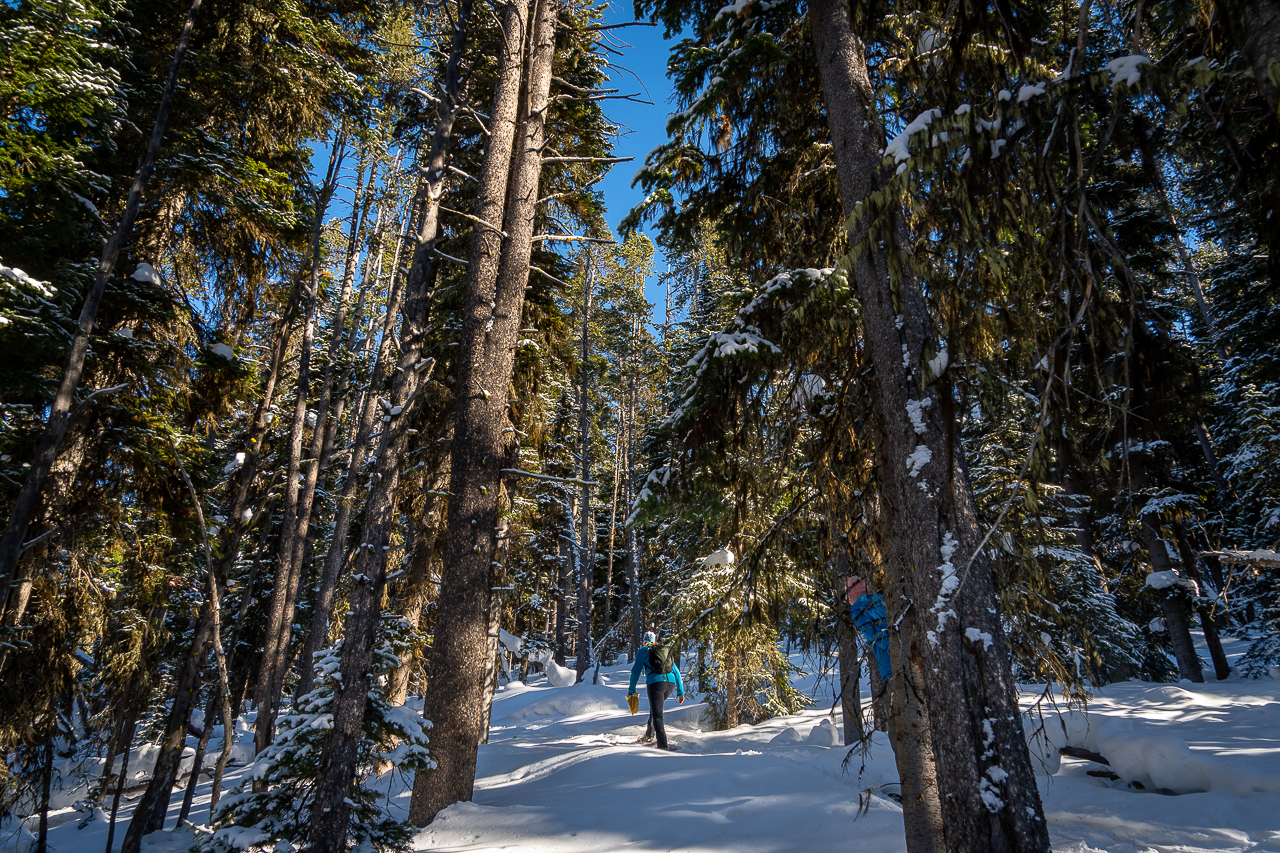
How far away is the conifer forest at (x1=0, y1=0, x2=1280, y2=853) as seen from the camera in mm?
3611

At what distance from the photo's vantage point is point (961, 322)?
430 centimetres

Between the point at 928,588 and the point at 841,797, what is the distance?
2787 mm

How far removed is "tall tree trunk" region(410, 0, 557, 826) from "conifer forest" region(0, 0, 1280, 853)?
54mm

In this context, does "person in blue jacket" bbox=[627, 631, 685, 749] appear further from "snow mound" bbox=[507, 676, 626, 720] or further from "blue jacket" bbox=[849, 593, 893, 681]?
"snow mound" bbox=[507, 676, 626, 720]

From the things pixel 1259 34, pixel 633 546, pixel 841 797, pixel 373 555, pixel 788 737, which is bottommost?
pixel 788 737

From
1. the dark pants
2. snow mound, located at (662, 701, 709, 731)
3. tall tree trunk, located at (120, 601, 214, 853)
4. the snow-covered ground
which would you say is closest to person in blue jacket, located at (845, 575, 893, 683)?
the snow-covered ground

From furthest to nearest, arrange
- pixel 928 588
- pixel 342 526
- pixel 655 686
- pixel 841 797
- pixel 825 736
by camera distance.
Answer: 1. pixel 342 526
2. pixel 655 686
3. pixel 825 736
4. pixel 841 797
5. pixel 928 588

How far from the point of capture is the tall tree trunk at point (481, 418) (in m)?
5.68

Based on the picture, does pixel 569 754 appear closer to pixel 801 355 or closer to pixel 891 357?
pixel 801 355

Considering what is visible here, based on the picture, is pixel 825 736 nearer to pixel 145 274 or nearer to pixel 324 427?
pixel 145 274

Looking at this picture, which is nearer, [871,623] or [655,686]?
[871,623]

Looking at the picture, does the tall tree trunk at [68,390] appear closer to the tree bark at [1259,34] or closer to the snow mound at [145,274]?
the snow mound at [145,274]

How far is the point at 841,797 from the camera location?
17.3 ft

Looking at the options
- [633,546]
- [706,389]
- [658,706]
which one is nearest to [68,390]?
[706,389]
